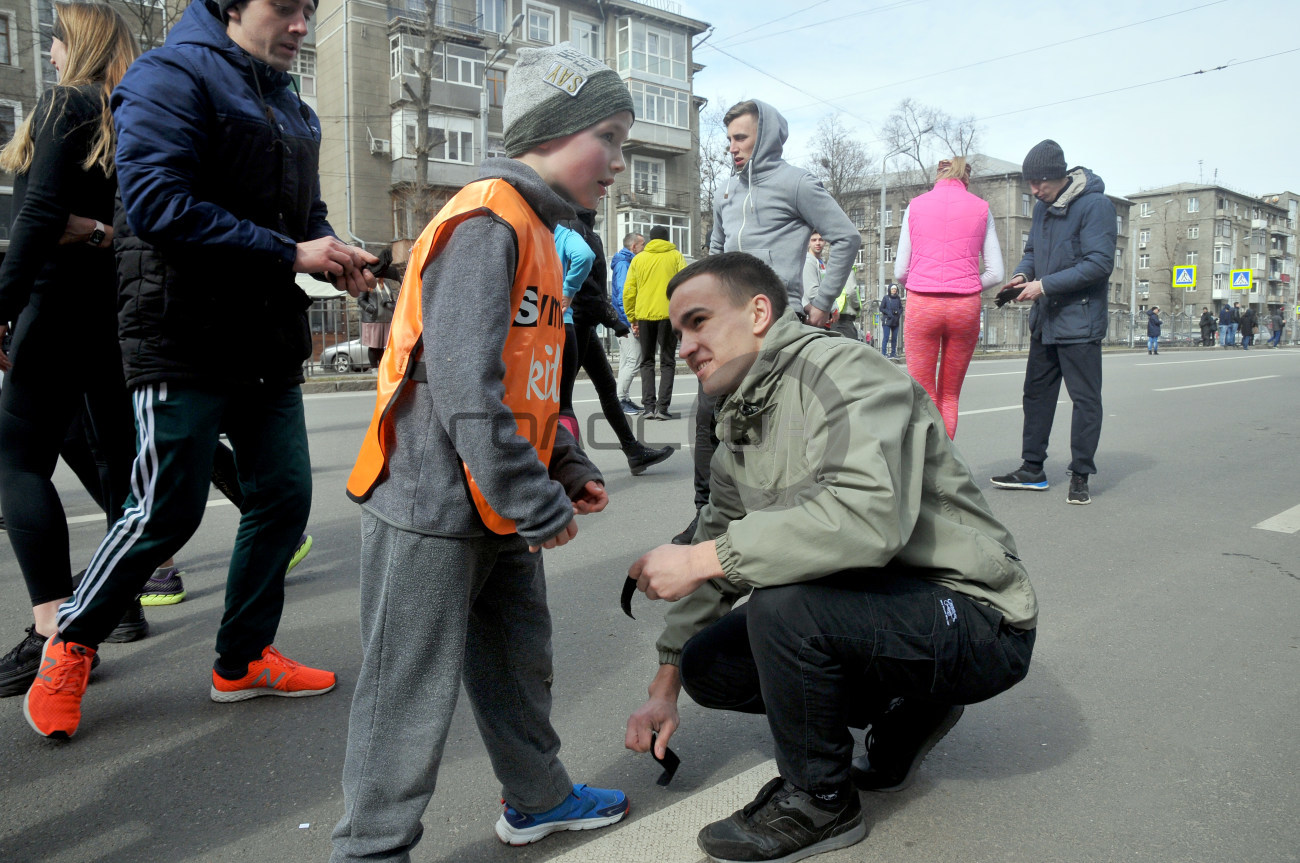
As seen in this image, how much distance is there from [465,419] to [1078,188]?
5.23 metres

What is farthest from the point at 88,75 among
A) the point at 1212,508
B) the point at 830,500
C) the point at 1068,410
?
the point at 1068,410

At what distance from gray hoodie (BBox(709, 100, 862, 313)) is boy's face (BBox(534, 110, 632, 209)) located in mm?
2768

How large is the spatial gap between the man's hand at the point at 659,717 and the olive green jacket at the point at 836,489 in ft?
0.19

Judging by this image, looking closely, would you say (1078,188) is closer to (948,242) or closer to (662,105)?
(948,242)

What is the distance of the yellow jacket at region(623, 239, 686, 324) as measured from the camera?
888cm

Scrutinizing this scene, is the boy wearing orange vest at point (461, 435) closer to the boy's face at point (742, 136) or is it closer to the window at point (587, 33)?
the boy's face at point (742, 136)

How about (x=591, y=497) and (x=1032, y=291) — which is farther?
(x=1032, y=291)

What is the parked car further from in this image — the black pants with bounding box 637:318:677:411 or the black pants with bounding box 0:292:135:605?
the black pants with bounding box 0:292:135:605

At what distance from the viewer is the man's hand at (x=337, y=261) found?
2.38m

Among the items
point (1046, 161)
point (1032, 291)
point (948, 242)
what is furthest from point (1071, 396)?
point (1046, 161)

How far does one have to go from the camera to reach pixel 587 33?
4194 cm

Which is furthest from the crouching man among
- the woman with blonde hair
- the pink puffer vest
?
the pink puffer vest

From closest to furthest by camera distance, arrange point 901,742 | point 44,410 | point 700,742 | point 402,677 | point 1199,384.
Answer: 1. point 402,677
2. point 901,742
3. point 700,742
4. point 44,410
5. point 1199,384

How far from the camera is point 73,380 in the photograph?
2879 millimetres
